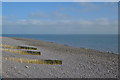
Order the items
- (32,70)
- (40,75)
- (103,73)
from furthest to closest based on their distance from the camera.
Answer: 1. (103,73)
2. (32,70)
3. (40,75)

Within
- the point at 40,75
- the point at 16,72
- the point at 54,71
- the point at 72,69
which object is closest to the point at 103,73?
the point at 72,69

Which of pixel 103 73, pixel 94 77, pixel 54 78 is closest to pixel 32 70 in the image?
pixel 54 78

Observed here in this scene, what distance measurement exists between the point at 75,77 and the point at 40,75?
199cm

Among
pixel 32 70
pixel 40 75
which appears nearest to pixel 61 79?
pixel 40 75

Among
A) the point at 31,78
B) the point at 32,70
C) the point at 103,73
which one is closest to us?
the point at 31,78

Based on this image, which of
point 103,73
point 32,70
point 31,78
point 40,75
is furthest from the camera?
point 103,73

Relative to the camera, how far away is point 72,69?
1409 centimetres

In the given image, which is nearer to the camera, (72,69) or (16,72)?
(16,72)

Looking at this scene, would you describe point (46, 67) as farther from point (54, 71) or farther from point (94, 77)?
point (94, 77)

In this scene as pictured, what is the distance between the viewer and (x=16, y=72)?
11.7m

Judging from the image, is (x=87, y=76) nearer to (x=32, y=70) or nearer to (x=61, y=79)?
(x=61, y=79)

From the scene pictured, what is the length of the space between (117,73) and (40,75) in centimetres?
531

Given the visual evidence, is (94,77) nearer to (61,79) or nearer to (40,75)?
(61,79)

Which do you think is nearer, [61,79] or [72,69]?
[61,79]
